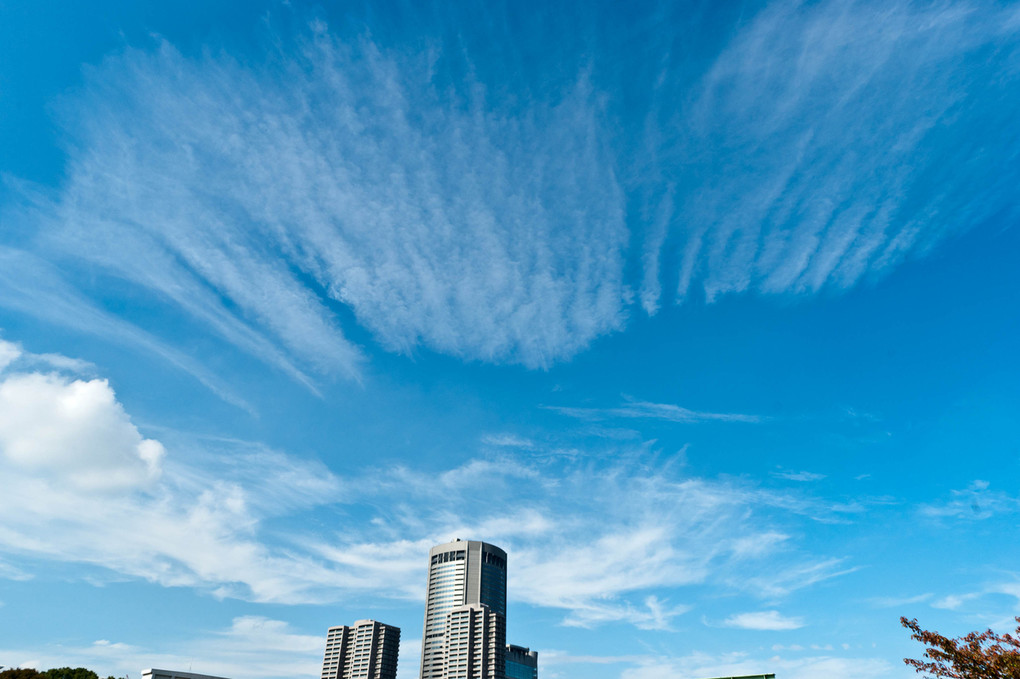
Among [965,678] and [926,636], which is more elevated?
[926,636]

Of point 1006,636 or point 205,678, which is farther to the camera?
point 205,678

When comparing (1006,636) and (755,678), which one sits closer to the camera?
(755,678)

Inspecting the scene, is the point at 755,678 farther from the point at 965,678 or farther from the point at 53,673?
the point at 53,673

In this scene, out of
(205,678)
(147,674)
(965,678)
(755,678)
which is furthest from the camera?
(205,678)

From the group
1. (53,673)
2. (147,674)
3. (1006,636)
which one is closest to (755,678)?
(1006,636)

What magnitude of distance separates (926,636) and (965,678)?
2368mm

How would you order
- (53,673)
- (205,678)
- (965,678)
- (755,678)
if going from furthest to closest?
(205,678), (53,673), (965,678), (755,678)

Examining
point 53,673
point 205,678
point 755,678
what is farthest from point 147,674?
point 755,678

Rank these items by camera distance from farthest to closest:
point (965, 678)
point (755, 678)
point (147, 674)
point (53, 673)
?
point (147, 674), point (53, 673), point (965, 678), point (755, 678)

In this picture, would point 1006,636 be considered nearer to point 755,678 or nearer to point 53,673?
point 755,678

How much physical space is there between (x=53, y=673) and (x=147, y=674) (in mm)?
22579

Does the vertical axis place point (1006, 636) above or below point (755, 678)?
above

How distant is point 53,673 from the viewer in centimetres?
10150

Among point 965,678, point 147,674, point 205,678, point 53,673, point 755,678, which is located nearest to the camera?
point 755,678
